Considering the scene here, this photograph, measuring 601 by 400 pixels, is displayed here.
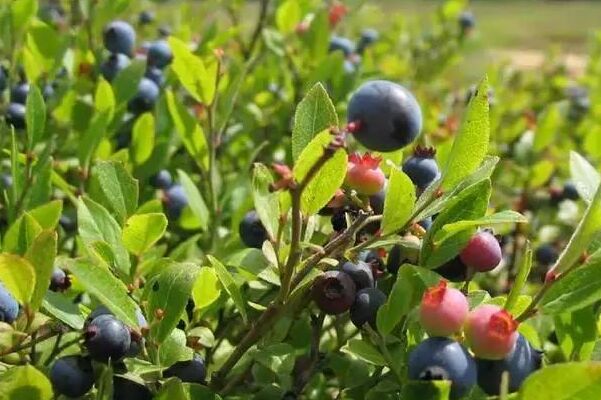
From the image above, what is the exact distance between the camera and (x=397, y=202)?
98 cm

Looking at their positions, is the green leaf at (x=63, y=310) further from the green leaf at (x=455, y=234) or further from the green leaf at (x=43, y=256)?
the green leaf at (x=455, y=234)

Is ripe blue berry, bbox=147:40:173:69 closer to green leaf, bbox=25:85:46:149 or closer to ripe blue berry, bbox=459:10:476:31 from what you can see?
green leaf, bbox=25:85:46:149

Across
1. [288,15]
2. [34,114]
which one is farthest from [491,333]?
[288,15]

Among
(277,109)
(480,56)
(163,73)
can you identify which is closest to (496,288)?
(277,109)

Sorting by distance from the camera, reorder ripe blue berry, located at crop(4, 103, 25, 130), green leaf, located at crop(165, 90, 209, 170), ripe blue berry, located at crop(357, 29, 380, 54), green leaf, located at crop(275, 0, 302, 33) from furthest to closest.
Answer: ripe blue berry, located at crop(357, 29, 380, 54) → green leaf, located at crop(275, 0, 302, 33) → ripe blue berry, located at crop(4, 103, 25, 130) → green leaf, located at crop(165, 90, 209, 170)

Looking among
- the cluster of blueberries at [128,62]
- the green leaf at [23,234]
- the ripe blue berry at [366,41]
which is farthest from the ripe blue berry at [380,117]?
the ripe blue berry at [366,41]

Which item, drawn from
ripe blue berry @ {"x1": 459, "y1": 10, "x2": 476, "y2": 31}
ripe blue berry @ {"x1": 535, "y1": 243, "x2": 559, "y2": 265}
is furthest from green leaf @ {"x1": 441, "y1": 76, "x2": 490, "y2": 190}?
ripe blue berry @ {"x1": 459, "y1": 10, "x2": 476, "y2": 31}

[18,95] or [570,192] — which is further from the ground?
[18,95]

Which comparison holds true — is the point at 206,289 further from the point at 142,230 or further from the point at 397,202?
the point at 397,202

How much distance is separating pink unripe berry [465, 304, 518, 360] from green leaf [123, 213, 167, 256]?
48 centimetres

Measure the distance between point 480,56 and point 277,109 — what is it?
13.2 metres

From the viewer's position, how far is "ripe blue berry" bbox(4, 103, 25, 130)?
1.79m

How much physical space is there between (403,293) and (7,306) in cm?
49

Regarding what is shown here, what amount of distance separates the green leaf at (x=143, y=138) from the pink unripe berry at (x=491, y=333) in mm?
974
